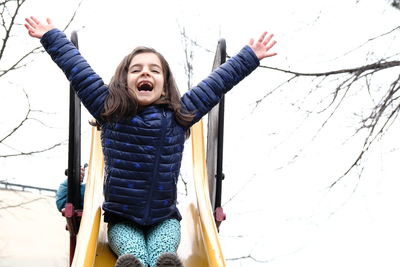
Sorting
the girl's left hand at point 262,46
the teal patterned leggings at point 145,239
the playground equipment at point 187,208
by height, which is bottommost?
the teal patterned leggings at point 145,239

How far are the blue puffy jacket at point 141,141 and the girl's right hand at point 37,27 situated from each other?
0.03 m

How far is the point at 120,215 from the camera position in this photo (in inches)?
126

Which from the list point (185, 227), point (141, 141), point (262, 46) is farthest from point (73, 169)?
point (262, 46)

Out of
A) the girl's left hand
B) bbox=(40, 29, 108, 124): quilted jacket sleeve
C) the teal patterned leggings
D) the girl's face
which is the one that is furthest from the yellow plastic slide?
the girl's left hand

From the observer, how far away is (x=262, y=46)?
3.45m

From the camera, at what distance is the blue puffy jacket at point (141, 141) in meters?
3.15

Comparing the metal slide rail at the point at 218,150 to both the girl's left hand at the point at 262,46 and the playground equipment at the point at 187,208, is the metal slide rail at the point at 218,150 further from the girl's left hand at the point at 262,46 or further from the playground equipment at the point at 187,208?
the girl's left hand at the point at 262,46

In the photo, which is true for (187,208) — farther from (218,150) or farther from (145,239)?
(145,239)

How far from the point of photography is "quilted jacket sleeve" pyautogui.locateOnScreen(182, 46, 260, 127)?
333cm

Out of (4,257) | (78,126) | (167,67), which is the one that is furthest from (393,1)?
(4,257)

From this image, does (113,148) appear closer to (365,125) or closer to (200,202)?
(200,202)

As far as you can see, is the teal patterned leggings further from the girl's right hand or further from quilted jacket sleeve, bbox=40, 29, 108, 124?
the girl's right hand

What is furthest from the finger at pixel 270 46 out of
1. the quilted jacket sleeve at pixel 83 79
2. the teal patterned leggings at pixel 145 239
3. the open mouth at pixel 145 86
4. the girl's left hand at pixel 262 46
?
the teal patterned leggings at pixel 145 239

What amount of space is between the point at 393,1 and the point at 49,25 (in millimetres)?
2499
